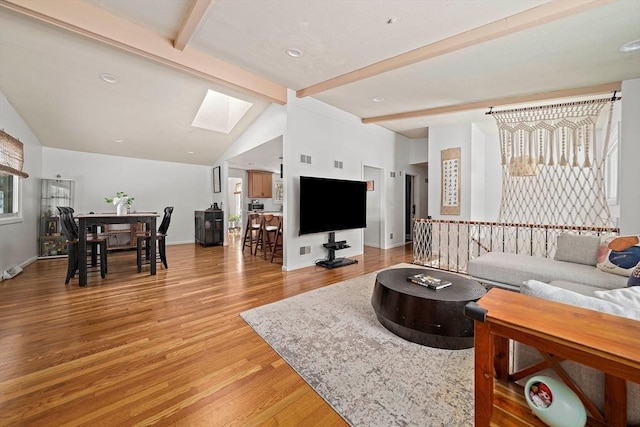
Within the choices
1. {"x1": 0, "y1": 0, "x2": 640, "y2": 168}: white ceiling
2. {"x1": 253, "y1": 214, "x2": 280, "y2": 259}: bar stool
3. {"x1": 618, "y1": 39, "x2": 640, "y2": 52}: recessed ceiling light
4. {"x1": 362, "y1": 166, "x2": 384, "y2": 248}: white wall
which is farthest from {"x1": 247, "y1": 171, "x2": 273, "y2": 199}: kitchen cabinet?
{"x1": 618, "y1": 39, "x2": 640, "y2": 52}: recessed ceiling light

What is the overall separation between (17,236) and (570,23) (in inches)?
301

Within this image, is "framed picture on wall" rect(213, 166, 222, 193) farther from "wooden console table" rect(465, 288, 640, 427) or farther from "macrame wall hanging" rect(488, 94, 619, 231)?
"wooden console table" rect(465, 288, 640, 427)

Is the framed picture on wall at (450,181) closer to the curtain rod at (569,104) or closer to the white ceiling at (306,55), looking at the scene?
the white ceiling at (306,55)

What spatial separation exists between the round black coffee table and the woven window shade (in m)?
5.08

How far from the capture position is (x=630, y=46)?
256 cm

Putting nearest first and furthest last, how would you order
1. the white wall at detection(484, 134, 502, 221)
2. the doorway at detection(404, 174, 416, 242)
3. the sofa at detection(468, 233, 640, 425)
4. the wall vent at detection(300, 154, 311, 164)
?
the sofa at detection(468, 233, 640, 425)
the wall vent at detection(300, 154, 311, 164)
the white wall at detection(484, 134, 502, 221)
the doorway at detection(404, 174, 416, 242)

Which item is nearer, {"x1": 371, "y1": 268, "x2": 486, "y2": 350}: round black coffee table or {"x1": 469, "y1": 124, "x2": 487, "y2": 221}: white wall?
{"x1": 371, "y1": 268, "x2": 486, "y2": 350}: round black coffee table

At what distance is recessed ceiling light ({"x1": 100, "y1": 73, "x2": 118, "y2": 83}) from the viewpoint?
3315 mm

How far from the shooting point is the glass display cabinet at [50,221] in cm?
483

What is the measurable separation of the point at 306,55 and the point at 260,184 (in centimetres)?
572

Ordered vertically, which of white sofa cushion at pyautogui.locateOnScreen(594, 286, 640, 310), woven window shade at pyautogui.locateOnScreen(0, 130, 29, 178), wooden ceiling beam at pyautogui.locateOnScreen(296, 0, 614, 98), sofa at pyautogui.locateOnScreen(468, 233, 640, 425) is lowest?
sofa at pyautogui.locateOnScreen(468, 233, 640, 425)

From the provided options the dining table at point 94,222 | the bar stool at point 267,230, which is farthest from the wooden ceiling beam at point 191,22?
the bar stool at point 267,230

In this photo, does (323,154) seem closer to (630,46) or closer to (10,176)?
(630,46)

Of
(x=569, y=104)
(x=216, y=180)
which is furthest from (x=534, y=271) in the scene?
(x=216, y=180)
